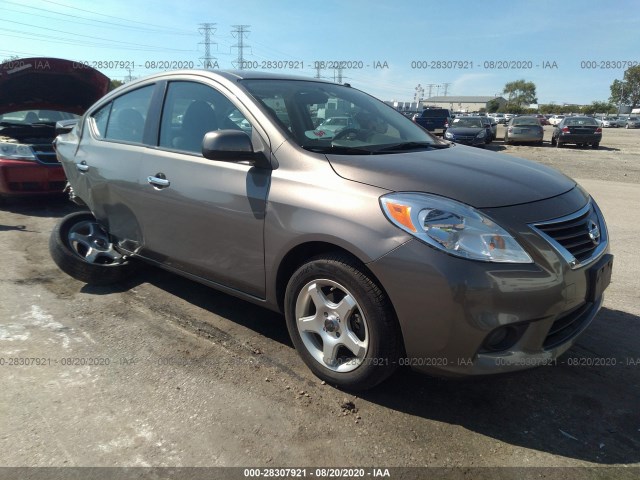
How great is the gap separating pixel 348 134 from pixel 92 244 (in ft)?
8.81

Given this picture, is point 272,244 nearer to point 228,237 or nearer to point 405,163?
point 228,237

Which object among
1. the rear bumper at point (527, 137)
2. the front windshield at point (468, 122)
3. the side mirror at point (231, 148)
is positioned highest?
the front windshield at point (468, 122)

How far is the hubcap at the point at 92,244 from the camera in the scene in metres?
4.29

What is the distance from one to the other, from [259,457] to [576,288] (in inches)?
67.1

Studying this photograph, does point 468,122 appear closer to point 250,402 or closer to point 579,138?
point 579,138

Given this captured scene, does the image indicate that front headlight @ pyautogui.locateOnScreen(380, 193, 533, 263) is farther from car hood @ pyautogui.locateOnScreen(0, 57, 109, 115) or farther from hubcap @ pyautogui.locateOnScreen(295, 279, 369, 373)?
car hood @ pyautogui.locateOnScreen(0, 57, 109, 115)

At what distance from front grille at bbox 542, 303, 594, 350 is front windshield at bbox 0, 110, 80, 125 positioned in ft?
24.3

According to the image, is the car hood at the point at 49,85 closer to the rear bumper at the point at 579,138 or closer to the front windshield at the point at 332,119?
the front windshield at the point at 332,119

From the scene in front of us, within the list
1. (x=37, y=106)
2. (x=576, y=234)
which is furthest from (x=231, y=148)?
(x=37, y=106)

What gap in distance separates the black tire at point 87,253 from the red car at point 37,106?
2789 mm

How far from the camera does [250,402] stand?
102 inches

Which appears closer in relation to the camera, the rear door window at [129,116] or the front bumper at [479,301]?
the front bumper at [479,301]

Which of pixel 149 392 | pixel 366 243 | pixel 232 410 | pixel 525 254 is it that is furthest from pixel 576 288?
pixel 149 392

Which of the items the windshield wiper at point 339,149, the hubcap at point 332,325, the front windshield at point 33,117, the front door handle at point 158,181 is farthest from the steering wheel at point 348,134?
the front windshield at point 33,117
